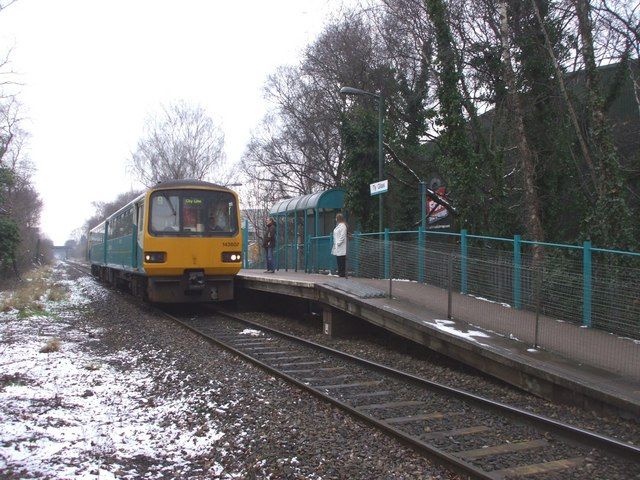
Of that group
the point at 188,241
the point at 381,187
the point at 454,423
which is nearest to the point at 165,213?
the point at 188,241

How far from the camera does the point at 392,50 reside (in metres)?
20.6

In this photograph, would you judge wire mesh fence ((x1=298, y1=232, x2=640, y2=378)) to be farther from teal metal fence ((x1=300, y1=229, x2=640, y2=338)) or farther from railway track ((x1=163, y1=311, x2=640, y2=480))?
railway track ((x1=163, y1=311, x2=640, y2=480))

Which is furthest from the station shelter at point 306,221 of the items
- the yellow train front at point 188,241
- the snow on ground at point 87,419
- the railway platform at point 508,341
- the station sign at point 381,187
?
the snow on ground at point 87,419

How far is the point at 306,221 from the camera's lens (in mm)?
18766

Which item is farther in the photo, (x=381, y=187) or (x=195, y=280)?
(x=381, y=187)

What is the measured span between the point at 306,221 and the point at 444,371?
11.3 m

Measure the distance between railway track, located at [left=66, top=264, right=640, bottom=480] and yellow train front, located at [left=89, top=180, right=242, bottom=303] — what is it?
5329mm

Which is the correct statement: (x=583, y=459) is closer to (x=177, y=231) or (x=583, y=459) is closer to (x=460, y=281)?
(x=460, y=281)

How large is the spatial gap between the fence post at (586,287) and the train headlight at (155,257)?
9.23 meters

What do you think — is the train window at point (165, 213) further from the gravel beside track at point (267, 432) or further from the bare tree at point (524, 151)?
the bare tree at point (524, 151)

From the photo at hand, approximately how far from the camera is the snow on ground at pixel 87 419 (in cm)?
457

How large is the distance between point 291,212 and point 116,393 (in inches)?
542

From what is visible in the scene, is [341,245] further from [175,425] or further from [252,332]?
[175,425]

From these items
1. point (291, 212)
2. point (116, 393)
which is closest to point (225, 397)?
point (116, 393)
